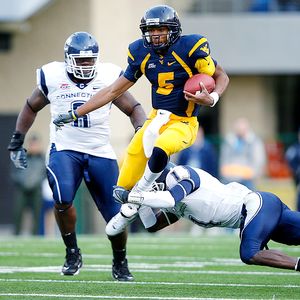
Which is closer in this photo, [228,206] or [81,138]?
[228,206]

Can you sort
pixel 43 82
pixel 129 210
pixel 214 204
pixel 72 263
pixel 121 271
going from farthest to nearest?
1. pixel 43 82
2. pixel 72 263
3. pixel 121 271
4. pixel 129 210
5. pixel 214 204

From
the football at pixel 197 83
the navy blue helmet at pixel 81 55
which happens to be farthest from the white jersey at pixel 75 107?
the football at pixel 197 83

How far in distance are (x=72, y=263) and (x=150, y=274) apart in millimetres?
614

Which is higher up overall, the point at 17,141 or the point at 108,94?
the point at 108,94

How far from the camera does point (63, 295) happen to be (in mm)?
6992

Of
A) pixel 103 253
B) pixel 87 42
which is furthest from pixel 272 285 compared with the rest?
pixel 103 253

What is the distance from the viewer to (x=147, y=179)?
770 cm

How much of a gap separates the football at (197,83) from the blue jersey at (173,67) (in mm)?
58

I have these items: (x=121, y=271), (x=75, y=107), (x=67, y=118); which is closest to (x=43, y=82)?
(x=75, y=107)

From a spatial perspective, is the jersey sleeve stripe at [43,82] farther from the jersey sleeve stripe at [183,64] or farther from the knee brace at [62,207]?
the jersey sleeve stripe at [183,64]

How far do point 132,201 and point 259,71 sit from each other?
12259 millimetres

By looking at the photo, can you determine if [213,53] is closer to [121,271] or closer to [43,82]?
[43,82]

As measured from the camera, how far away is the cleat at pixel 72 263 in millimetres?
8305

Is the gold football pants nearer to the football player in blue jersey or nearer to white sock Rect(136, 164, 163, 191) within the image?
the football player in blue jersey
